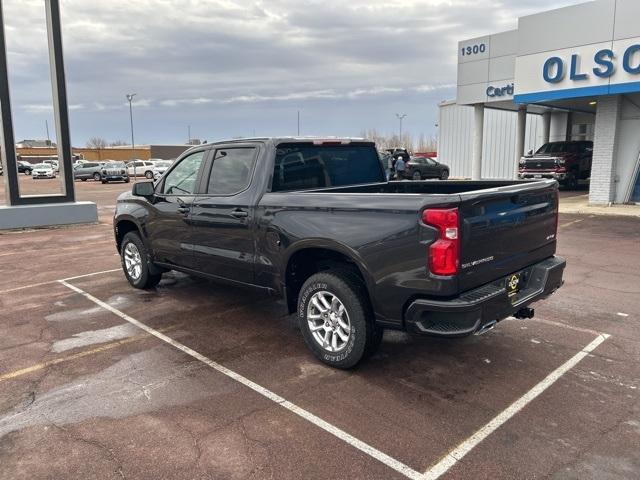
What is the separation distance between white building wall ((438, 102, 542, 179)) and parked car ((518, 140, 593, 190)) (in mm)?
5832

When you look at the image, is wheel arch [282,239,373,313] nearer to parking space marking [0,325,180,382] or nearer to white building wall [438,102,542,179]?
parking space marking [0,325,180,382]

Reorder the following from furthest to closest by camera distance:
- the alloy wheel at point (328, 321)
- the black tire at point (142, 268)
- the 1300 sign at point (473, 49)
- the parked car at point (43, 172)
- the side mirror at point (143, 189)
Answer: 1. the parked car at point (43, 172)
2. the 1300 sign at point (473, 49)
3. the black tire at point (142, 268)
4. the side mirror at point (143, 189)
5. the alloy wheel at point (328, 321)

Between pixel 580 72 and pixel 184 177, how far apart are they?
13313mm

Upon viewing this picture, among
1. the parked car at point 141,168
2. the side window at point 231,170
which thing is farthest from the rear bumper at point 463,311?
the parked car at point 141,168

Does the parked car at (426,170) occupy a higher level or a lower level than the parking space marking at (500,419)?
higher

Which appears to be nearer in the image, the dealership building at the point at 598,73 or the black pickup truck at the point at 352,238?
the black pickup truck at the point at 352,238

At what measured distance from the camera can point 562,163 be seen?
19875 millimetres

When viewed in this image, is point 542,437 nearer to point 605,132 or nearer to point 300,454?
point 300,454

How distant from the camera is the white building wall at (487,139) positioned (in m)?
28.5

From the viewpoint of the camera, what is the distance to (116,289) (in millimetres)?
7051

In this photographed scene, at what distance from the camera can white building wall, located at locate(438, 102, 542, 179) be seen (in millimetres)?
28547

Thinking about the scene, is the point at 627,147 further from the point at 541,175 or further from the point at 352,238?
the point at 352,238

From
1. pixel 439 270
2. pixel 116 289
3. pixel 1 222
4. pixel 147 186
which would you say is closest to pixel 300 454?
pixel 439 270

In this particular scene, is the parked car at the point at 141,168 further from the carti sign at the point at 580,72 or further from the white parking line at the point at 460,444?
the white parking line at the point at 460,444
